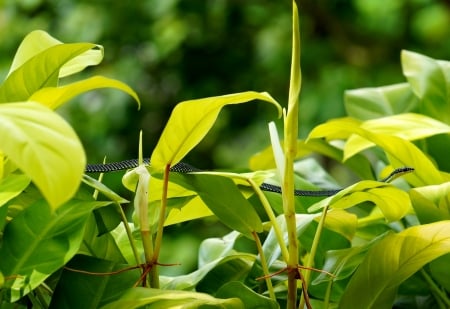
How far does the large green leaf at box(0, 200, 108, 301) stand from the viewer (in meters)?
0.41

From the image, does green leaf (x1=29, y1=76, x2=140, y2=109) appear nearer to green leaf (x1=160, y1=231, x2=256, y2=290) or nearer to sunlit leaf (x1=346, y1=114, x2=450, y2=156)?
green leaf (x1=160, y1=231, x2=256, y2=290)

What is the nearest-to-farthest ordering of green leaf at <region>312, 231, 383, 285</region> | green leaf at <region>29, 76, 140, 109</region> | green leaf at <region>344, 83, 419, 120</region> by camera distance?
green leaf at <region>29, 76, 140, 109</region> < green leaf at <region>312, 231, 383, 285</region> < green leaf at <region>344, 83, 419, 120</region>

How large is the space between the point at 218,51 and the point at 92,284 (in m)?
2.43

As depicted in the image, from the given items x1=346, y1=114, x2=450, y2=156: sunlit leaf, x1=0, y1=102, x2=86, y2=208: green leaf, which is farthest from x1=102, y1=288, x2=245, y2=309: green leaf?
x1=346, y1=114, x2=450, y2=156: sunlit leaf

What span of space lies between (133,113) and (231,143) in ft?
1.26

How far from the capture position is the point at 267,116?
102 inches

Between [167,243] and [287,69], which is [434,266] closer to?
[167,243]

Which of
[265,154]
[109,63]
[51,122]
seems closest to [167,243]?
[109,63]

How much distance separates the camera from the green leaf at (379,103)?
75 centimetres

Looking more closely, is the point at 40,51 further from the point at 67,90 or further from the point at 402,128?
the point at 402,128

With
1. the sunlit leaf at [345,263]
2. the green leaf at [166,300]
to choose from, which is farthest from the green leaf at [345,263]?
the green leaf at [166,300]

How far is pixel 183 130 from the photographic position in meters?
0.43

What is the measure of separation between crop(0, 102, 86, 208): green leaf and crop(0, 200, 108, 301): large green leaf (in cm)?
10

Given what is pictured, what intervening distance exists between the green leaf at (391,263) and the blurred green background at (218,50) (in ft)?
6.13
